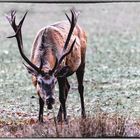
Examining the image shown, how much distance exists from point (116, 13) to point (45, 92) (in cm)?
963

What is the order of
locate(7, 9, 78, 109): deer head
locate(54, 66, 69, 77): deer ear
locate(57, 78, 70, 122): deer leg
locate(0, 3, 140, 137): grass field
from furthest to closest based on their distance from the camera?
locate(0, 3, 140, 137): grass field, locate(57, 78, 70, 122): deer leg, locate(54, 66, 69, 77): deer ear, locate(7, 9, 78, 109): deer head

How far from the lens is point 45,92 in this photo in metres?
8.41

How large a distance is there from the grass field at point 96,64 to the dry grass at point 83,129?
350 mm

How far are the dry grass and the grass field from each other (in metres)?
0.35

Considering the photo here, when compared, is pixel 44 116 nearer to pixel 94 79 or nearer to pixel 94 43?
pixel 94 79

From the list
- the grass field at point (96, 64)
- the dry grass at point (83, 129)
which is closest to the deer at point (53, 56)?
the dry grass at point (83, 129)

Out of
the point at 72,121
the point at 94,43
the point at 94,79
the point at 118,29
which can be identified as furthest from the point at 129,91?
the point at 118,29

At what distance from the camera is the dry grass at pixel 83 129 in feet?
28.1

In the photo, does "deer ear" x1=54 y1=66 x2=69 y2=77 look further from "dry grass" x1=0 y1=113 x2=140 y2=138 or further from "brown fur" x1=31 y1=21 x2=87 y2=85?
"dry grass" x1=0 y1=113 x2=140 y2=138

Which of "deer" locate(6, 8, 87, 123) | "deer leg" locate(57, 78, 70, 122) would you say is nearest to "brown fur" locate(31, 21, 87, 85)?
"deer" locate(6, 8, 87, 123)

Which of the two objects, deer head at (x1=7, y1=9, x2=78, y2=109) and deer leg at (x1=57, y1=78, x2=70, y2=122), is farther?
deer leg at (x1=57, y1=78, x2=70, y2=122)

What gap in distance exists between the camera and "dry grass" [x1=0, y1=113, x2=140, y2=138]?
Answer: 28.1 ft

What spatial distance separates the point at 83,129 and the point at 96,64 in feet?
17.1

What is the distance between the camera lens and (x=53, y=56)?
865 centimetres
